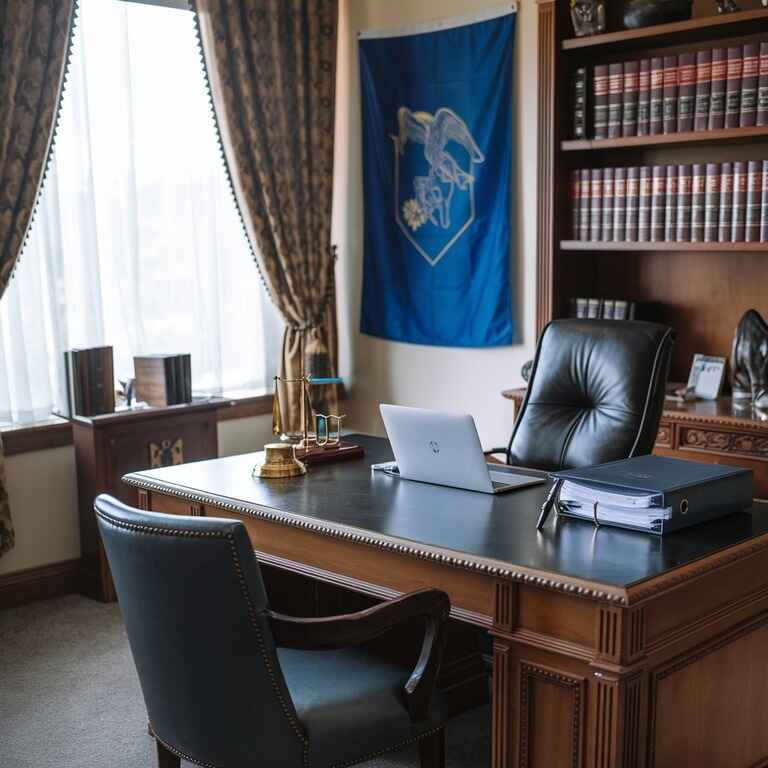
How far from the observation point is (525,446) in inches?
130

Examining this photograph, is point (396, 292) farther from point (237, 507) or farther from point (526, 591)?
point (526, 591)

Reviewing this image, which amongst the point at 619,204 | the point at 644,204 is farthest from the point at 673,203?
the point at 619,204

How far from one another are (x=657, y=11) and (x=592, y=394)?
153 centimetres

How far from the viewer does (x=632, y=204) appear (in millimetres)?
4035

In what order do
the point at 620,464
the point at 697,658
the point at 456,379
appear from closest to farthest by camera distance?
the point at 697,658 < the point at 620,464 < the point at 456,379

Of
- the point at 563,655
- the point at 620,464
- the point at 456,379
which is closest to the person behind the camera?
the point at 563,655

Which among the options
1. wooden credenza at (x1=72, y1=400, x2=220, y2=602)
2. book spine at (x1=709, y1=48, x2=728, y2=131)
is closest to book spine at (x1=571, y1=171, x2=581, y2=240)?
book spine at (x1=709, y1=48, x2=728, y2=131)

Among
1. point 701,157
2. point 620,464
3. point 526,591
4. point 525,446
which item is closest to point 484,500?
point 620,464

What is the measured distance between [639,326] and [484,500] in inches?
35.6

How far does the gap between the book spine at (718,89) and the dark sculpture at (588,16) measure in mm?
457

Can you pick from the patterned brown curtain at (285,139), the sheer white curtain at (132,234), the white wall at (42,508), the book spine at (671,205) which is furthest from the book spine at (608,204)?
the white wall at (42,508)

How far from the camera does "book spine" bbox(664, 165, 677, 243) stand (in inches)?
154

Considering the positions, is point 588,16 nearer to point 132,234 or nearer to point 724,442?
point 724,442

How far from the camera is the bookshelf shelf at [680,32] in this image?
3.64 meters
